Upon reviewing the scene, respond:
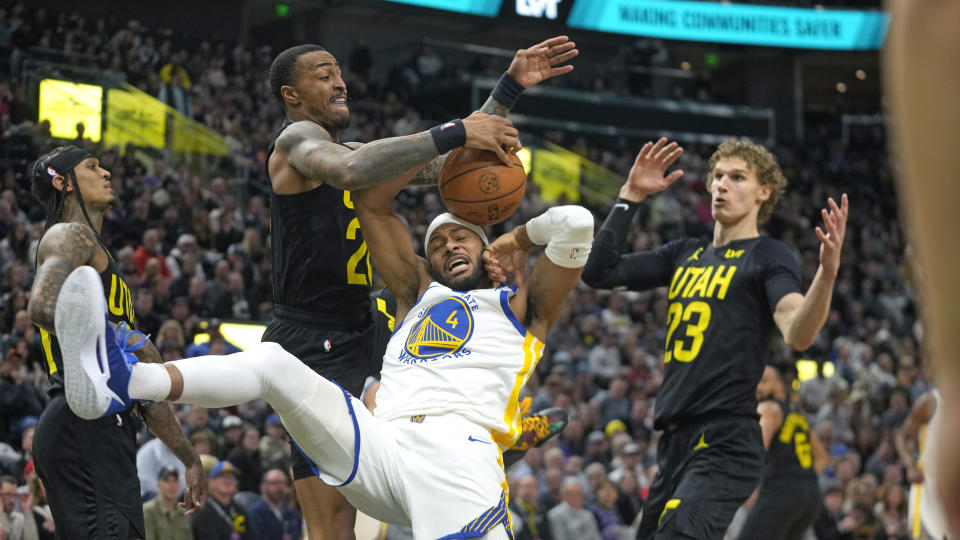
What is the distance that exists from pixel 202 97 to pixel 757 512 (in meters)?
13.0

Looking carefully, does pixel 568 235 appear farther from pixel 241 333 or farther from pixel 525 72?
pixel 241 333

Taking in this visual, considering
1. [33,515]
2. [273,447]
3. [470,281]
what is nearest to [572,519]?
[273,447]

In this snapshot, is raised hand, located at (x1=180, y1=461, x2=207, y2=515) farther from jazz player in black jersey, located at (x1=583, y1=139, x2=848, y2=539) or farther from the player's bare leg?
jazz player in black jersey, located at (x1=583, y1=139, x2=848, y2=539)

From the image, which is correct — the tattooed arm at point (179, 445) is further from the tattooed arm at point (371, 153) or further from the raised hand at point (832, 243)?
the raised hand at point (832, 243)

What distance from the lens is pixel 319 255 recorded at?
4895 millimetres

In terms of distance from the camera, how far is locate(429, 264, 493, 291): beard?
A: 15.9 ft

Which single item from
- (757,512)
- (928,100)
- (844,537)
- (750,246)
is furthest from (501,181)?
(844,537)

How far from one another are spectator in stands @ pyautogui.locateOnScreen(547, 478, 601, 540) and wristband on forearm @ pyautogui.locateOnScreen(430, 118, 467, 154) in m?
6.78

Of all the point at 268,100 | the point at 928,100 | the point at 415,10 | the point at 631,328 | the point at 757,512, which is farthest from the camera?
the point at 415,10

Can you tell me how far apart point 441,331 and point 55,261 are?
159cm

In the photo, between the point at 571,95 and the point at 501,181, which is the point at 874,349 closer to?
the point at 571,95

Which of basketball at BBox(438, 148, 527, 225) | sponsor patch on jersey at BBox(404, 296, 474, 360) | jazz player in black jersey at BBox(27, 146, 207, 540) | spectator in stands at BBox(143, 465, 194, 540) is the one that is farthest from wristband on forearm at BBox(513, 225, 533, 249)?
spectator in stands at BBox(143, 465, 194, 540)

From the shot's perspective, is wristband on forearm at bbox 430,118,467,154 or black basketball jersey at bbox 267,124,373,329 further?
black basketball jersey at bbox 267,124,373,329

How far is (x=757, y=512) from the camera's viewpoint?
6.96 metres
